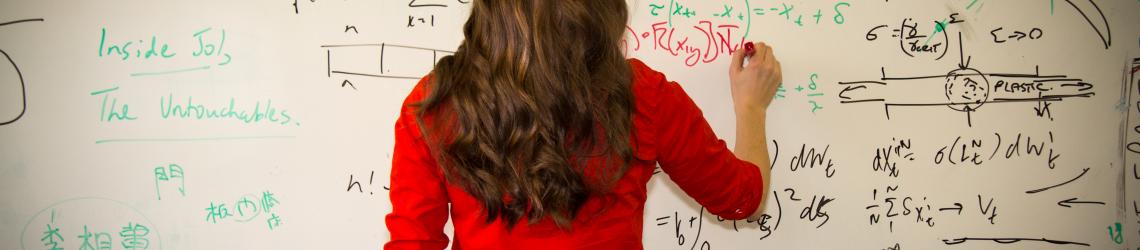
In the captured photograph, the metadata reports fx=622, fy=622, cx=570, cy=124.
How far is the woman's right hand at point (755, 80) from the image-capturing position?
3.65 feet

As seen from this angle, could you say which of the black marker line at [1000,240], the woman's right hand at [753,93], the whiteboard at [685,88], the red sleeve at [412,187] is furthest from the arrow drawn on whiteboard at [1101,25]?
the red sleeve at [412,187]

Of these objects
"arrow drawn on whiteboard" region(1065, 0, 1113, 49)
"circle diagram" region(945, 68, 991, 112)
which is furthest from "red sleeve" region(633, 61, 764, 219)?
"arrow drawn on whiteboard" region(1065, 0, 1113, 49)

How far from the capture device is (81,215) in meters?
1.14

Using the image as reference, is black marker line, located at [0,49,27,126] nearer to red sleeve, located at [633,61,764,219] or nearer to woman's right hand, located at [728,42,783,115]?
red sleeve, located at [633,61,764,219]

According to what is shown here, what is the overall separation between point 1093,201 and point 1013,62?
0.37 m

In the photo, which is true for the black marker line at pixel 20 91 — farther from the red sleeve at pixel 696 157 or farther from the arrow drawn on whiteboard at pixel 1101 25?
the arrow drawn on whiteboard at pixel 1101 25

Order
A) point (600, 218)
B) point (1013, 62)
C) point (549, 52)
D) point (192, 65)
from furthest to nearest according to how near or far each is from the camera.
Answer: point (1013, 62)
point (192, 65)
point (600, 218)
point (549, 52)

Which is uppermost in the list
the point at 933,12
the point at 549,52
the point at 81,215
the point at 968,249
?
the point at 933,12

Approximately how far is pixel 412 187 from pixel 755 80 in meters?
0.65

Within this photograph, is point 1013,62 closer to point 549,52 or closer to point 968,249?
point 968,249

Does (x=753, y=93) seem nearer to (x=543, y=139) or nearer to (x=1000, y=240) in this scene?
(x=543, y=139)

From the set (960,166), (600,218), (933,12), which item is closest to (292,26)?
(600,218)

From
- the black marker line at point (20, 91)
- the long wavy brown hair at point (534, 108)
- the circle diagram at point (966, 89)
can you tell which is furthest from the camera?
the circle diagram at point (966, 89)

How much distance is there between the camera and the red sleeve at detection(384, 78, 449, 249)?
2.57 ft
